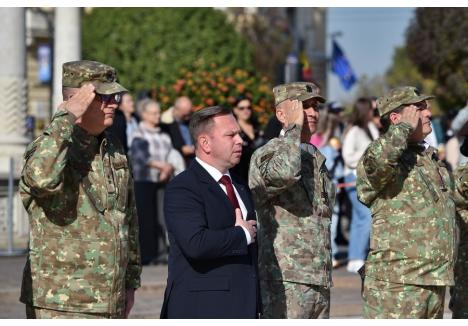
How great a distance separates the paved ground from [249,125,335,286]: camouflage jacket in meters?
3.49

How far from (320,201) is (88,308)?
1684 millimetres

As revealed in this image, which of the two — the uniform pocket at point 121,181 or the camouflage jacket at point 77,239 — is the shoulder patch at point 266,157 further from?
the camouflage jacket at point 77,239

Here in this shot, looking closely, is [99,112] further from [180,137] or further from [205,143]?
[180,137]

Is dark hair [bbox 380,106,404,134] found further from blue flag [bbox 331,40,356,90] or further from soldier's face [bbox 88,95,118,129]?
blue flag [bbox 331,40,356,90]

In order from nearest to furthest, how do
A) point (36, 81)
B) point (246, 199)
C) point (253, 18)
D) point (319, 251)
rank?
point (246, 199) < point (319, 251) < point (36, 81) < point (253, 18)

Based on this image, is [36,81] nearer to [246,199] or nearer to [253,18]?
[253,18]

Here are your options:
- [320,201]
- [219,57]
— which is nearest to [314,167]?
[320,201]

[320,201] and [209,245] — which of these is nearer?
[209,245]

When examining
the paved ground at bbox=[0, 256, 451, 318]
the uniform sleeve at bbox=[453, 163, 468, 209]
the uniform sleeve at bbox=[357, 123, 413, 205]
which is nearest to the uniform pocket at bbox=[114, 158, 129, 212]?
the uniform sleeve at bbox=[357, 123, 413, 205]

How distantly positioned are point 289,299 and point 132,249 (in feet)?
3.50

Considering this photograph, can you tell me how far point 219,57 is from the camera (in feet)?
127

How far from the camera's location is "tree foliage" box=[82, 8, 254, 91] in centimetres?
3916

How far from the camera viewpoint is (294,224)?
691cm

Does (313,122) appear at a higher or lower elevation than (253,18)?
lower
